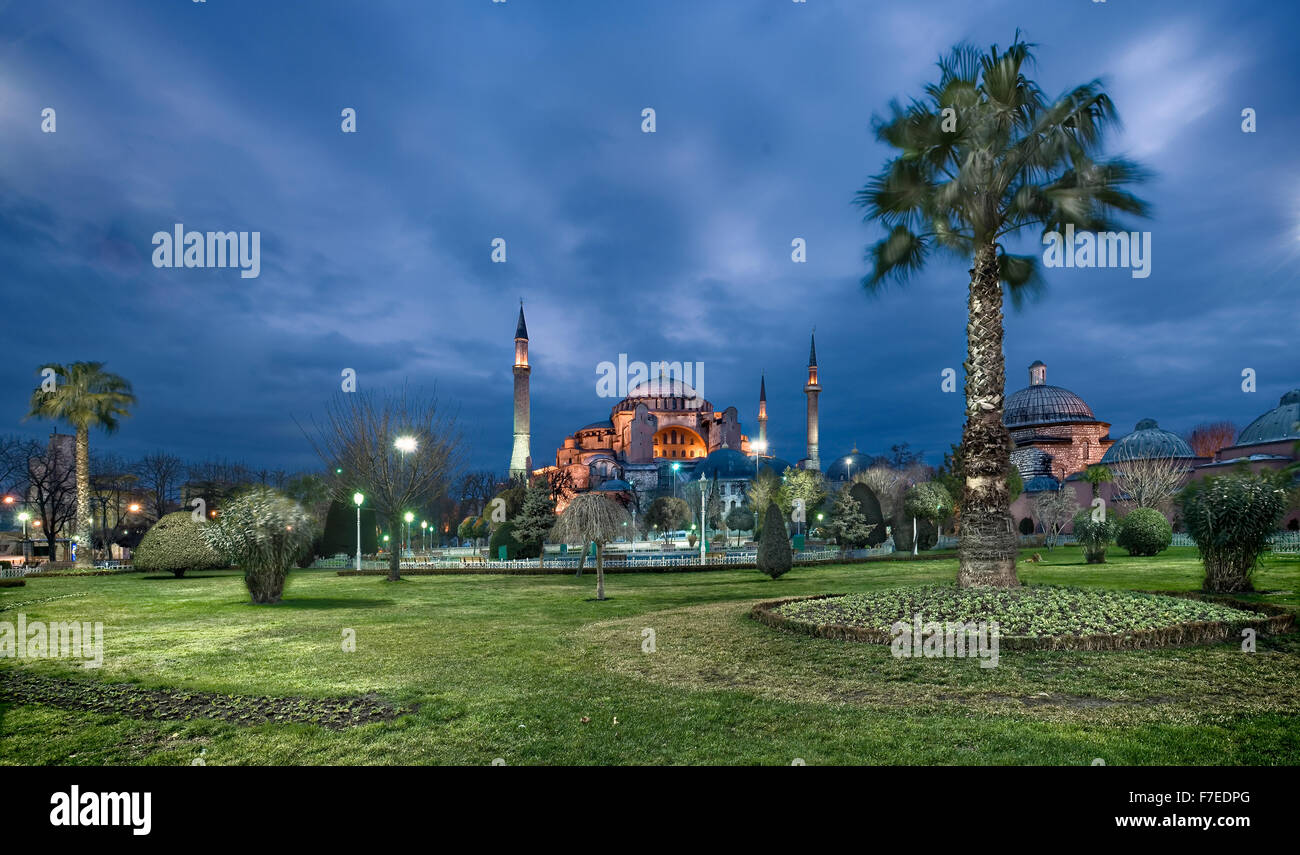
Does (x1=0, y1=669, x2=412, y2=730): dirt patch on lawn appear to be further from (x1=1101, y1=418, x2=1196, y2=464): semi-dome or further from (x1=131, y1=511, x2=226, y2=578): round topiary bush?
(x1=1101, y1=418, x2=1196, y2=464): semi-dome

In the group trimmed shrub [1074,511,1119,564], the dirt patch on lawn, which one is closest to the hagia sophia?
trimmed shrub [1074,511,1119,564]

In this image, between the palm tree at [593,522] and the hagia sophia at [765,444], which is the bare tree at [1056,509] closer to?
the hagia sophia at [765,444]

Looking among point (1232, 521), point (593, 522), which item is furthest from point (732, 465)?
point (1232, 521)

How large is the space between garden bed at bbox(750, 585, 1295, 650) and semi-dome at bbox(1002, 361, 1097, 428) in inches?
2411

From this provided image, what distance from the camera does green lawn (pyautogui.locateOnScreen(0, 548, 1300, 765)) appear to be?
4863mm

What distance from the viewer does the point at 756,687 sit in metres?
6.82

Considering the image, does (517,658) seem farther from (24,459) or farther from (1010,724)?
(24,459)

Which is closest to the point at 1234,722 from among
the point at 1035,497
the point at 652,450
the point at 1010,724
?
the point at 1010,724

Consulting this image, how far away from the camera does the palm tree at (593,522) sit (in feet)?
52.9

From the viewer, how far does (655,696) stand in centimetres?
647
